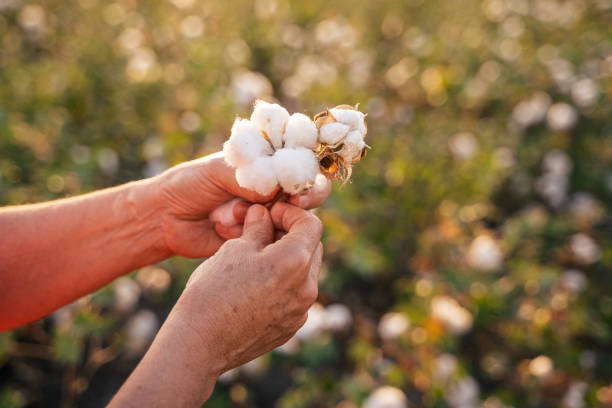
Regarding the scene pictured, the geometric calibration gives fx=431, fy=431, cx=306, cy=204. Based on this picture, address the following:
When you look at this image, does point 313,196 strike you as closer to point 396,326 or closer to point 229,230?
point 229,230

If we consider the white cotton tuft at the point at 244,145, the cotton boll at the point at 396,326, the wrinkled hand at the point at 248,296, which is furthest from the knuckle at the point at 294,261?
the cotton boll at the point at 396,326

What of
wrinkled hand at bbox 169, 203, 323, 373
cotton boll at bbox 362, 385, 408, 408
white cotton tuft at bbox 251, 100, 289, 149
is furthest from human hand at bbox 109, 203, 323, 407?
cotton boll at bbox 362, 385, 408, 408

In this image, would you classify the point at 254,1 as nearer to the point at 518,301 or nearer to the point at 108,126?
the point at 108,126

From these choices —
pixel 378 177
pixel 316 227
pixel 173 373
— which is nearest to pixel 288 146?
pixel 316 227

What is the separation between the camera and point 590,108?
3049mm

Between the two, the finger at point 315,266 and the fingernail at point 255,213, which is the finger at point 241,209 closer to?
the fingernail at point 255,213

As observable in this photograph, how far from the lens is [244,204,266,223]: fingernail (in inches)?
45.6

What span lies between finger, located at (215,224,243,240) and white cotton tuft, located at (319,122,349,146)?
45 centimetres

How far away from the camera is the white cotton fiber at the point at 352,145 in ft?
3.26

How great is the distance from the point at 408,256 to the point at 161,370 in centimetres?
180

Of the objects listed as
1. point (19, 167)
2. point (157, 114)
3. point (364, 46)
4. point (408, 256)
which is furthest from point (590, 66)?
point (19, 167)

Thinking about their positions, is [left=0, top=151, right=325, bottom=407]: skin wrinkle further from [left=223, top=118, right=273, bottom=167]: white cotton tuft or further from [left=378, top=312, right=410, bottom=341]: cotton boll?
[left=378, top=312, right=410, bottom=341]: cotton boll

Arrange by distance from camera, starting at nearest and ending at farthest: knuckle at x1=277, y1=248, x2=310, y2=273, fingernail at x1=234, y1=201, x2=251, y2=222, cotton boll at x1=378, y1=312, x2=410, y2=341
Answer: knuckle at x1=277, y1=248, x2=310, y2=273, fingernail at x1=234, y1=201, x2=251, y2=222, cotton boll at x1=378, y1=312, x2=410, y2=341

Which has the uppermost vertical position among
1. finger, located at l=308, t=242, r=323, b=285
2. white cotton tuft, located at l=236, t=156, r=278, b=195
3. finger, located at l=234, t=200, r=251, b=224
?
white cotton tuft, located at l=236, t=156, r=278, b=195
